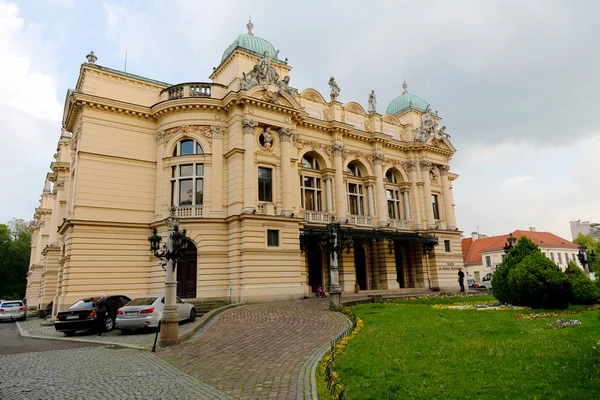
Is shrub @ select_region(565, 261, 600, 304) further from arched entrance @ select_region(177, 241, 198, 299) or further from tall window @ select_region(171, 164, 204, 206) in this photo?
tall window @ select_region(171, 164, 204, 206)

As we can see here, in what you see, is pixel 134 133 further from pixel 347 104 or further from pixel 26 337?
pixel 347 104

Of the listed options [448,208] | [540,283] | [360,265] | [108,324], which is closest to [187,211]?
[108,324]

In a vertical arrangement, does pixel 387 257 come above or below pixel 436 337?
above

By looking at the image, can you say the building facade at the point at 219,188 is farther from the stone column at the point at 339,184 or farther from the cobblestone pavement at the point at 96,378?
the cobblestone pavement at the point at 96,378

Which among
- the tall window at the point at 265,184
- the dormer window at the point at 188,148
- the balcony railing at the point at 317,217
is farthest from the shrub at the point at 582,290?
the dormer window at the point at 188,148

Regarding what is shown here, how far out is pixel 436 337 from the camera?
34.3ft

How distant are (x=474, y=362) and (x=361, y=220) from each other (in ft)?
82.9

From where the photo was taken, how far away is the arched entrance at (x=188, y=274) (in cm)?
2484

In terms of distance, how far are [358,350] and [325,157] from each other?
2346 cm

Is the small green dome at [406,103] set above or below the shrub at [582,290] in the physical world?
above

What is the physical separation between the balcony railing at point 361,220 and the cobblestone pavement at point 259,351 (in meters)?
14.5

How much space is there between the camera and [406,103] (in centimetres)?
4144

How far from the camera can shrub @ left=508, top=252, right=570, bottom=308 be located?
15914mm

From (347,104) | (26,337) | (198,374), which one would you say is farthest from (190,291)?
(347,104)
